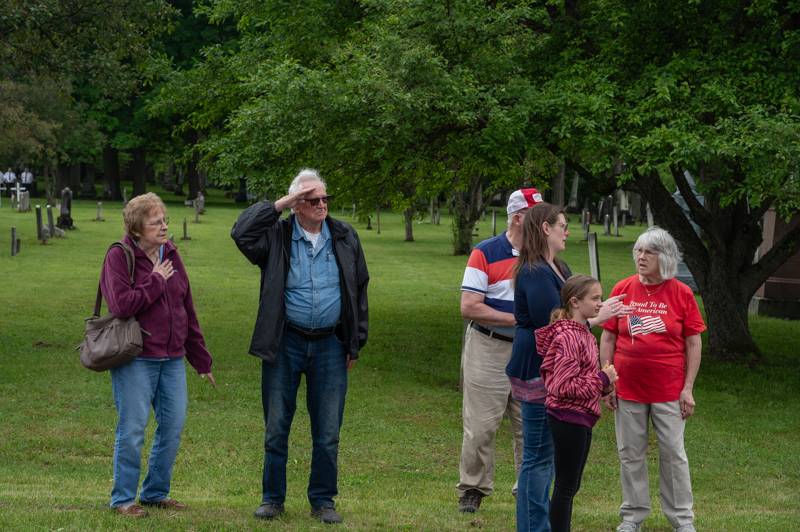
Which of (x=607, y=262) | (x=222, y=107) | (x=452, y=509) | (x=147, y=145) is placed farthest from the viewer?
(x=147, y=145)

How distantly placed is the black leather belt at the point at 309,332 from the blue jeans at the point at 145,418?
718 millimetres

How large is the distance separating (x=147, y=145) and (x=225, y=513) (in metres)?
63.7

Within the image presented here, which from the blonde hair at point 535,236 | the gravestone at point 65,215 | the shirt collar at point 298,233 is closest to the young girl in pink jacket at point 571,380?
the blonde hair at point 535,236

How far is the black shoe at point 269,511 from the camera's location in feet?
22.0

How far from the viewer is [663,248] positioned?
271 inches

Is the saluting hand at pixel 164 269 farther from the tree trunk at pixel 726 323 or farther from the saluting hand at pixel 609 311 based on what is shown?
the tree trunk at pixel 726 323

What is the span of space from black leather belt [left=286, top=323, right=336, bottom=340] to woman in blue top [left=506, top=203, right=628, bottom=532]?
117 centimetres

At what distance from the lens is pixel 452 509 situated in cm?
763

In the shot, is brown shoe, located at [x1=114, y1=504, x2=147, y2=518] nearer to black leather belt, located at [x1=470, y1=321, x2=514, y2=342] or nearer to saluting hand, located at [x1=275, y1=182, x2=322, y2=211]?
saluting hand, located at [x1=275, y1=182, x2=322, y2=211]

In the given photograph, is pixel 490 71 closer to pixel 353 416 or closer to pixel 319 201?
pixel 353 416

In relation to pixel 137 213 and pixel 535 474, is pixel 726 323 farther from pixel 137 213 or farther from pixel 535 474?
pixel 137 213

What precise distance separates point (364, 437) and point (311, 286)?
17.7ft

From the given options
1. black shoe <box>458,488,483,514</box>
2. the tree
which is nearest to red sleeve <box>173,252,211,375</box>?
black shoe <box>458,488,483,514</box>

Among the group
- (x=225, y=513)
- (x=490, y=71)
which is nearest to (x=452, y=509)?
(x=225, y=513)
